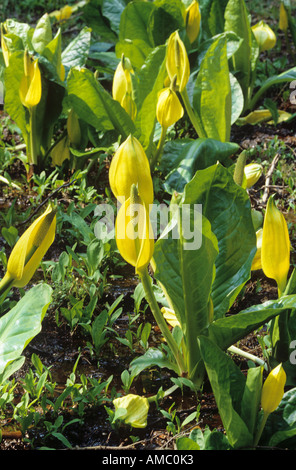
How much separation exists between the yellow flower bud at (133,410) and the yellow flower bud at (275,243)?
47cm

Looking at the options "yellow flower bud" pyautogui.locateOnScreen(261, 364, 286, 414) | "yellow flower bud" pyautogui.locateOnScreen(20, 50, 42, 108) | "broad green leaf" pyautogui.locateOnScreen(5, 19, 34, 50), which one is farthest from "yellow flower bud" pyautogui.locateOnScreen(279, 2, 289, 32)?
"yellow flower bud" pyautogui.locateOnScreen(261, 364, 286, 414)

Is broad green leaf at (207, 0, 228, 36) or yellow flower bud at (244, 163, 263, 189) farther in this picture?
broad green leaf at (207, 0, 228, 36)

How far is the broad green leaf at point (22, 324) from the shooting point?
1361 mm

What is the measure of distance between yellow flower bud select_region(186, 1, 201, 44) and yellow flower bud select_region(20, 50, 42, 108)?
0.87m

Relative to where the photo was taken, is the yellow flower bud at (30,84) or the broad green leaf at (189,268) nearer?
the broad green leaf at (189,268)

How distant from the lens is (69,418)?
4.93ft

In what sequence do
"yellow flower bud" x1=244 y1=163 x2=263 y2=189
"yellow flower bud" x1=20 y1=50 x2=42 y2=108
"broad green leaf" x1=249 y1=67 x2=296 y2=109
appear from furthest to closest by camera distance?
1. "broad green leaf" x1=249 y1=67 x2=296 y2=109
2. "yellow flower bud" x1=20 y1=50 x2=42 y2=108
3. "yellow flower bud" x1=244 y1=163 x2=263 y2=189

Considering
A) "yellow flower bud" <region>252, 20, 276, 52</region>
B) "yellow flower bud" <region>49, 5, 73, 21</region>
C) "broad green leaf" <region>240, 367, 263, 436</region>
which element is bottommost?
"broad green leaf" <region>240, 367, 263, 436</region>

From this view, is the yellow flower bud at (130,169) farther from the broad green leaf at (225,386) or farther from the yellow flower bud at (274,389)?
the yellow flower bud at (274,389)

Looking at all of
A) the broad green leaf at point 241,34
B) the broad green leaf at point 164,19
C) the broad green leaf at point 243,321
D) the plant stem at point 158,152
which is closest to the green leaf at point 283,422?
the broad green leaf at point 243,321

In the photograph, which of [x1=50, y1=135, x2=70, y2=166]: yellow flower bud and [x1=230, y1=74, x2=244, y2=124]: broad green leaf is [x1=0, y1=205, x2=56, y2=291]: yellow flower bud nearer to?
[x1=50, y1=135, x2=70, y2=166]: yellow flower bud

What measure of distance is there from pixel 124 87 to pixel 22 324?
1259mm

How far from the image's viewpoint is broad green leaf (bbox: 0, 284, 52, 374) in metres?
1.36
